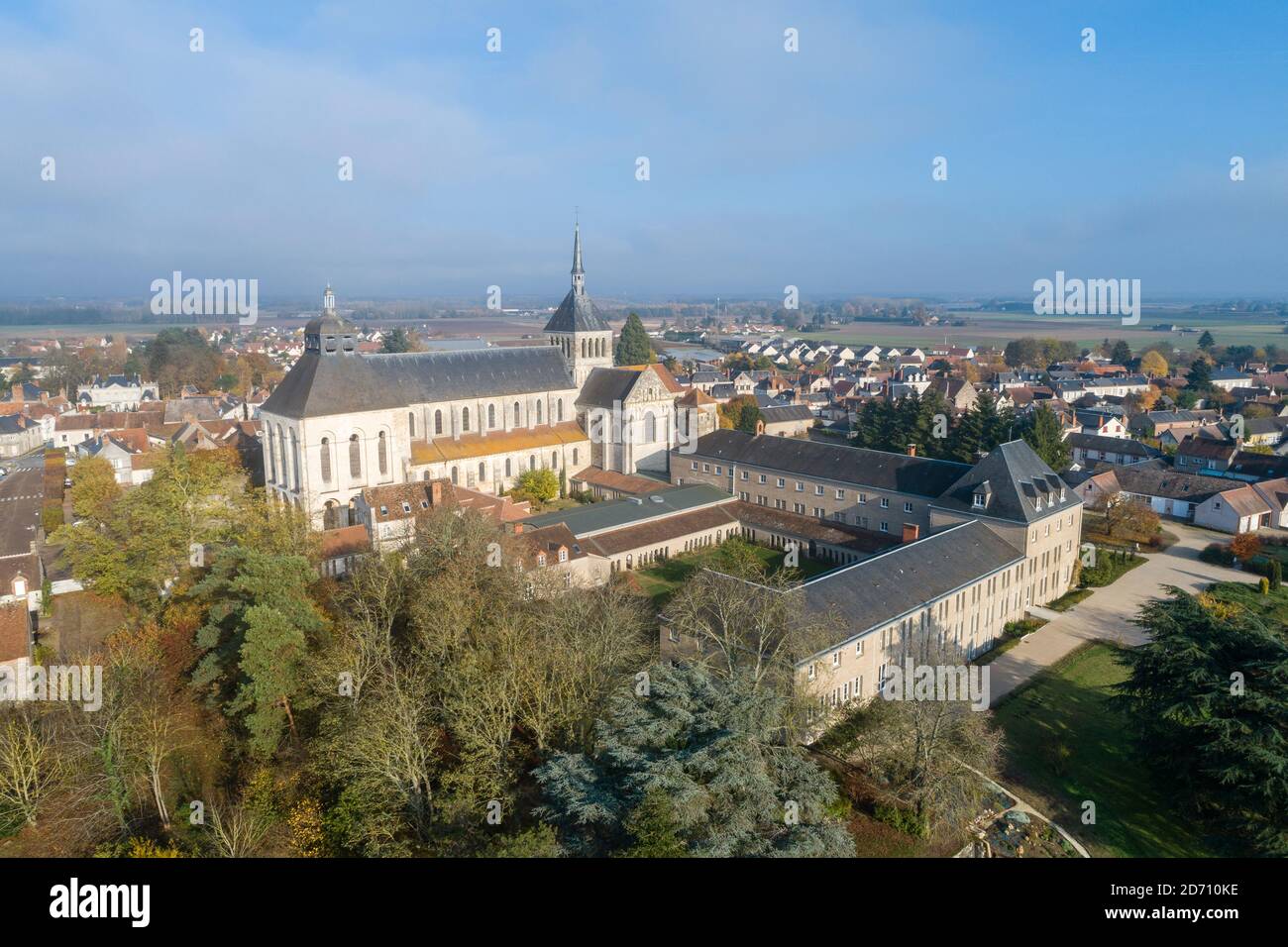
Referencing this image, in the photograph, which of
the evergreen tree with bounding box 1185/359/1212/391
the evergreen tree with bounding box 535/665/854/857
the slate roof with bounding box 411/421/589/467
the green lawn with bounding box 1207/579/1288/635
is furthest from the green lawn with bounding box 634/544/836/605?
the evergreen tree with bounding box 1185/359/1212/391

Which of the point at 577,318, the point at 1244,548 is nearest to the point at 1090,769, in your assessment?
the point at 1244,548

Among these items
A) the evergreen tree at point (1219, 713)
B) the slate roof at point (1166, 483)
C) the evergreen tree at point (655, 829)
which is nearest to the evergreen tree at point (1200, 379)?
the slate roof at point (1166, 483)

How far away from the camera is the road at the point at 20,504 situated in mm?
38375

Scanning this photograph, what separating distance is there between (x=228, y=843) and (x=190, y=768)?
6768mm

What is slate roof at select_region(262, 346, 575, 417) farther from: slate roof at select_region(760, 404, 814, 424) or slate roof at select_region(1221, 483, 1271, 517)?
slate roof at select_region(1221, 483, 1271, 517)

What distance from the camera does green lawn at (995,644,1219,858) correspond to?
21.6 m

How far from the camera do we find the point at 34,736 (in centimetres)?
2188

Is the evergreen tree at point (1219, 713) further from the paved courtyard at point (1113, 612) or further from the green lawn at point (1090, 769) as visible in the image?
the paved courtyard at point (1113, 612)

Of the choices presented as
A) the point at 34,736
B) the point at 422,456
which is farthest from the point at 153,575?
the point at 422,456

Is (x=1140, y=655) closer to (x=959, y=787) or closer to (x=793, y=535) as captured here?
(x=959, y=787)

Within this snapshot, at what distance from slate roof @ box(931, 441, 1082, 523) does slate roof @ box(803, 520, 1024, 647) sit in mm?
1261

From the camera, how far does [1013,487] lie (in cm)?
3538

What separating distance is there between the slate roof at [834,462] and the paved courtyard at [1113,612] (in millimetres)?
8485

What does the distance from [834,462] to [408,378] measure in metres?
25.3
